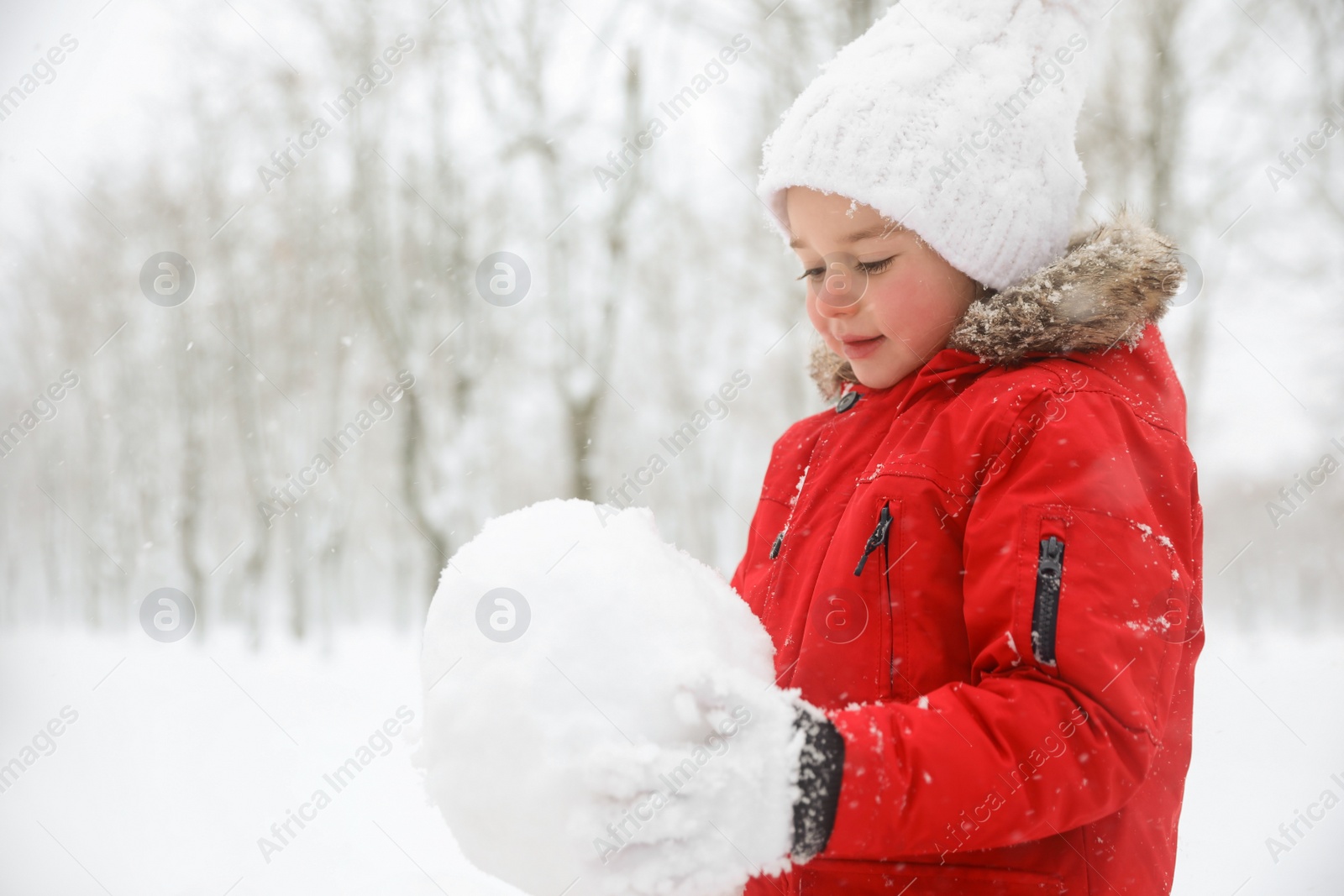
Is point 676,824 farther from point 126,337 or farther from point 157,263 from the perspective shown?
point 126,337

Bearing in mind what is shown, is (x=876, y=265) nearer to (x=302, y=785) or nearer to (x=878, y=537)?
(x=878, y=537)

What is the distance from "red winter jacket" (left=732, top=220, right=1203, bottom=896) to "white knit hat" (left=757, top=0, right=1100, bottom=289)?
0.13 meters

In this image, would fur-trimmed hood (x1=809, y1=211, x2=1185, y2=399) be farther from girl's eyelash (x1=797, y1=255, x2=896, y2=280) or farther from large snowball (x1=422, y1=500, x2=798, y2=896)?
large snowball (x1=422, y1=500, x2=798, y2=896)

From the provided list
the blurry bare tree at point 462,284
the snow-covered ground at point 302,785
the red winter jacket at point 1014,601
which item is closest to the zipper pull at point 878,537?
the red winter jacket at point 1014,601

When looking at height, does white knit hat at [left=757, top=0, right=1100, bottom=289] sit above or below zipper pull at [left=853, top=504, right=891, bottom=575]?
above

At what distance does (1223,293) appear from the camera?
6.64m

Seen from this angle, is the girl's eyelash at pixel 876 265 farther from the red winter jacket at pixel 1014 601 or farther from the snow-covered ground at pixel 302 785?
the snow-covered ground at pixel 302 785

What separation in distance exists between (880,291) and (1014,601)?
0.61 metres

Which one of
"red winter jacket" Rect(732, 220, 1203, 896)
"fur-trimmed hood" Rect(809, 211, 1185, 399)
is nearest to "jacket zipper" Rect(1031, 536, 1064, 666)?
"red winter jacket" Rect(732, 220, 1203, 896)

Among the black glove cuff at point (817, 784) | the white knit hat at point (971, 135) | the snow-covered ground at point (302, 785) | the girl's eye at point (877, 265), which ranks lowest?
the snow-covered ground at point (302, 785)

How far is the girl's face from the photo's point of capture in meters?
1.43

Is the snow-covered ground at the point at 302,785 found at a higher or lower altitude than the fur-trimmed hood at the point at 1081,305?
lower

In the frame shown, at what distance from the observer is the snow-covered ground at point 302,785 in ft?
12.1

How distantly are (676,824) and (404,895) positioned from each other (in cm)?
290
